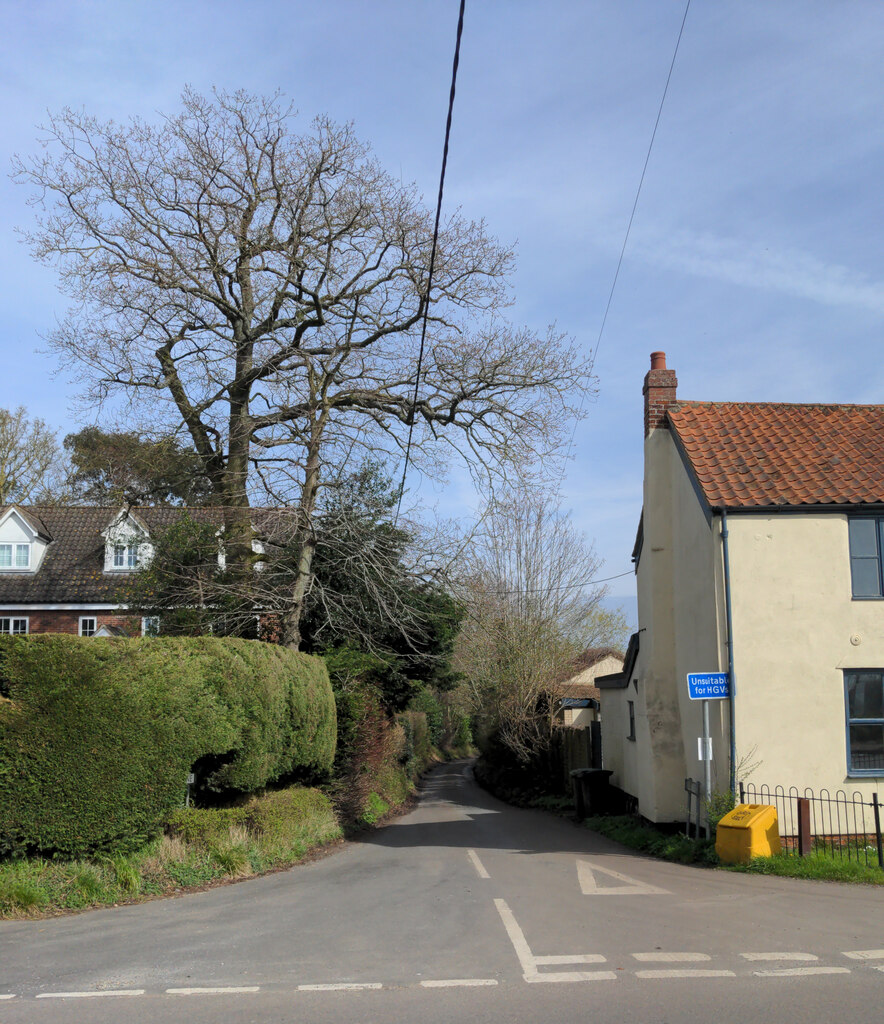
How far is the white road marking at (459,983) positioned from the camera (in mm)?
7123

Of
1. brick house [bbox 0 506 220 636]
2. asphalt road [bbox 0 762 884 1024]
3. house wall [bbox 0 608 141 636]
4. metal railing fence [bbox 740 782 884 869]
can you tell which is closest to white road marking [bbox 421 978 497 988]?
asphalt road [bbox 0 762 884 1024]

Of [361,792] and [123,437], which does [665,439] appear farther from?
[123,437]

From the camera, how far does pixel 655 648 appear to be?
18844 millimetres

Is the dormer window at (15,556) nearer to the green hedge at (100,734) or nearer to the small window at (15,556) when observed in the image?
the small window at (15,556)

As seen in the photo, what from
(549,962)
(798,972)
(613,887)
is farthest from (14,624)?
(798,972)

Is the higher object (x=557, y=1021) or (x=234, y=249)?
(x=234, y=249)

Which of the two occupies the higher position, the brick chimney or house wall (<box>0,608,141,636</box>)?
the brick chimney

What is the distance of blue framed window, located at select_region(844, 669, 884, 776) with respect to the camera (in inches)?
590

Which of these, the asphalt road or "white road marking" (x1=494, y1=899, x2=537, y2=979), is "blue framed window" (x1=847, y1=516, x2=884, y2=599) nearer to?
the asphalt road

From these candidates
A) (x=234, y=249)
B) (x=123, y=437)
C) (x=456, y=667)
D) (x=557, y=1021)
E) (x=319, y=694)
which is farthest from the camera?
(x=456, y=667)

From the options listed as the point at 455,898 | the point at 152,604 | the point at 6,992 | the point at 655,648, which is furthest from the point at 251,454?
the point at 6,992

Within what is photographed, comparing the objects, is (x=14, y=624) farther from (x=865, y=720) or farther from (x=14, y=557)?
(x=865, y=720)

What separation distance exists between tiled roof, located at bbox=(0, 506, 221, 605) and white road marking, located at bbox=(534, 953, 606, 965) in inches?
1044

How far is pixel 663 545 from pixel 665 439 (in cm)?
218
